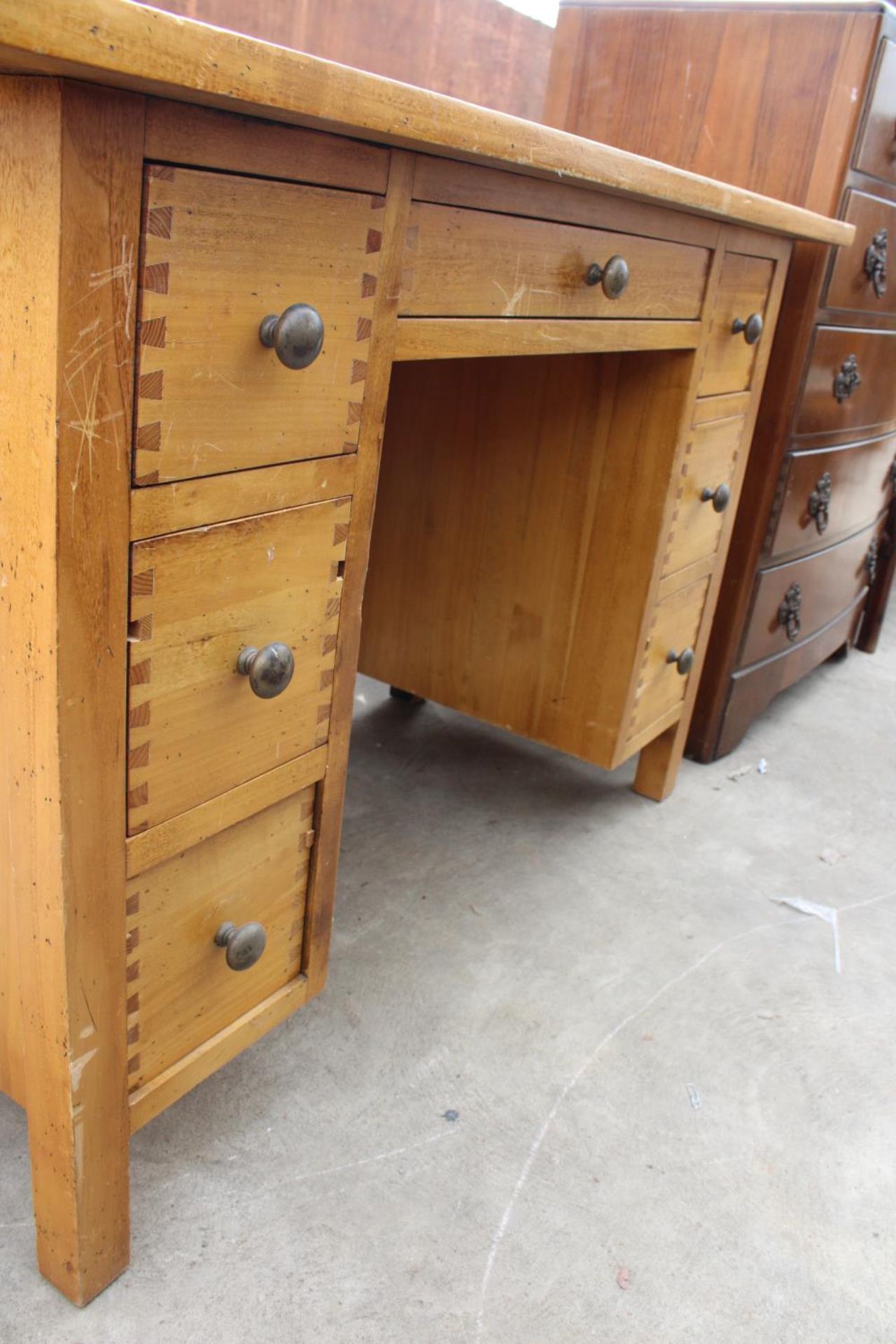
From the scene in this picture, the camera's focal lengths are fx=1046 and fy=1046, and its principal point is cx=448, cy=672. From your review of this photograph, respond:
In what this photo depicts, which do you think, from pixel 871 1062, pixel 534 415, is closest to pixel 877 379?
pixel 534 415

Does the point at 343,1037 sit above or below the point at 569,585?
below

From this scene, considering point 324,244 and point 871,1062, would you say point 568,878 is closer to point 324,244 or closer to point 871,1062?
point 871,1062

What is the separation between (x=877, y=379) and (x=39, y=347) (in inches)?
61.8

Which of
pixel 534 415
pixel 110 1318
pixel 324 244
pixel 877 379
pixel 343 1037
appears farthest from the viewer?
pixel 877 379

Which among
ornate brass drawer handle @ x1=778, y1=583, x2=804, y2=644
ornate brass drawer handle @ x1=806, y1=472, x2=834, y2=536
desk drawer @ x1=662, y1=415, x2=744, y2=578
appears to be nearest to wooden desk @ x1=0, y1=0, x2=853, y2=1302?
desk drawer @ x1=662, y1=415, x2=744, y2=578

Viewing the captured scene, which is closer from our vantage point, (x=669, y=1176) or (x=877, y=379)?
(x=669, y=1176)

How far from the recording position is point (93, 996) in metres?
0.68

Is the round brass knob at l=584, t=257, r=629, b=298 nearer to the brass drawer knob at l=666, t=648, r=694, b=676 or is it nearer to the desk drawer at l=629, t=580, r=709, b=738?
the desk drawer at l=629, t=580, r=709, b=738

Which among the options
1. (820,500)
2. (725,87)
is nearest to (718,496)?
(820,500)

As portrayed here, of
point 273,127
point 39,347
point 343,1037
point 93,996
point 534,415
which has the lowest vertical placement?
point 343,1037

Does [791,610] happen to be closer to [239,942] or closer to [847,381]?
[847,381]

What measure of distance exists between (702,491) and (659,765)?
1.47 feet

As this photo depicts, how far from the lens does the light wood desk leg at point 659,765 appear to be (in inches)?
62.9

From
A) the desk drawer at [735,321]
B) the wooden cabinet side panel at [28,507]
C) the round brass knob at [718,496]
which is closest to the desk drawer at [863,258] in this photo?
the desk drawer at [735,321]
